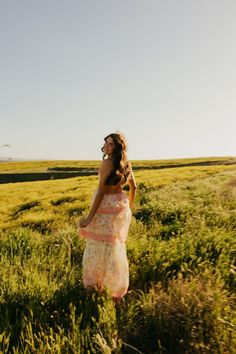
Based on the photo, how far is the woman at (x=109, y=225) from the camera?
5105 millimetres

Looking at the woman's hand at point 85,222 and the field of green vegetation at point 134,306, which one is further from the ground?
the woman's hand at point 85,222

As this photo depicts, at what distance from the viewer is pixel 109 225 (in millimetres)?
5207

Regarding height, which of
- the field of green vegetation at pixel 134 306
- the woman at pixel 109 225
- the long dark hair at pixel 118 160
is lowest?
the field of green vegetation at pixel 134 306

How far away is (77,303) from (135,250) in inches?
75.2

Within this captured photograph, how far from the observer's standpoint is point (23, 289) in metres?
4.72

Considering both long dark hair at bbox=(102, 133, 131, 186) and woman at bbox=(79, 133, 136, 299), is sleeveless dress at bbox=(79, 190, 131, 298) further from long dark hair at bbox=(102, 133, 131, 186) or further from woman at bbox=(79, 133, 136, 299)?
long dark hair at bbox=(102, 133, 131, 186)

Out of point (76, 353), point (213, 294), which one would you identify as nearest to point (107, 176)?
point (213, 294)

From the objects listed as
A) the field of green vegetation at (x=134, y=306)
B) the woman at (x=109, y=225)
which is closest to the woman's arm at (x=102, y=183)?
the woman at (x=109, y=225)

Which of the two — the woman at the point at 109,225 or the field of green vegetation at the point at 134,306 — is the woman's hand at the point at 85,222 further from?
the field of green vegetation at the point at 134,306

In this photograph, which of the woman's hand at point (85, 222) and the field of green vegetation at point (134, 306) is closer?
the field of green vegetation at point (134, 306)

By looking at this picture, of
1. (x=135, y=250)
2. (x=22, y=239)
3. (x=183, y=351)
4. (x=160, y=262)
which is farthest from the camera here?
(x=22, y=239)

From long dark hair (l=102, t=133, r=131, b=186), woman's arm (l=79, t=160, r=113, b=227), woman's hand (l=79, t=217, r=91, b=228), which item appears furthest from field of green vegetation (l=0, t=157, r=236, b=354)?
long dark hair (l=102, t=133, r=131, b=186)

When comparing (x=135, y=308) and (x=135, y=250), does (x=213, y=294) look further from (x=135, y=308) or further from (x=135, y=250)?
(x=135, y=250)

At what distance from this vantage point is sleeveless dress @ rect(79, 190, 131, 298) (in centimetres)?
517
